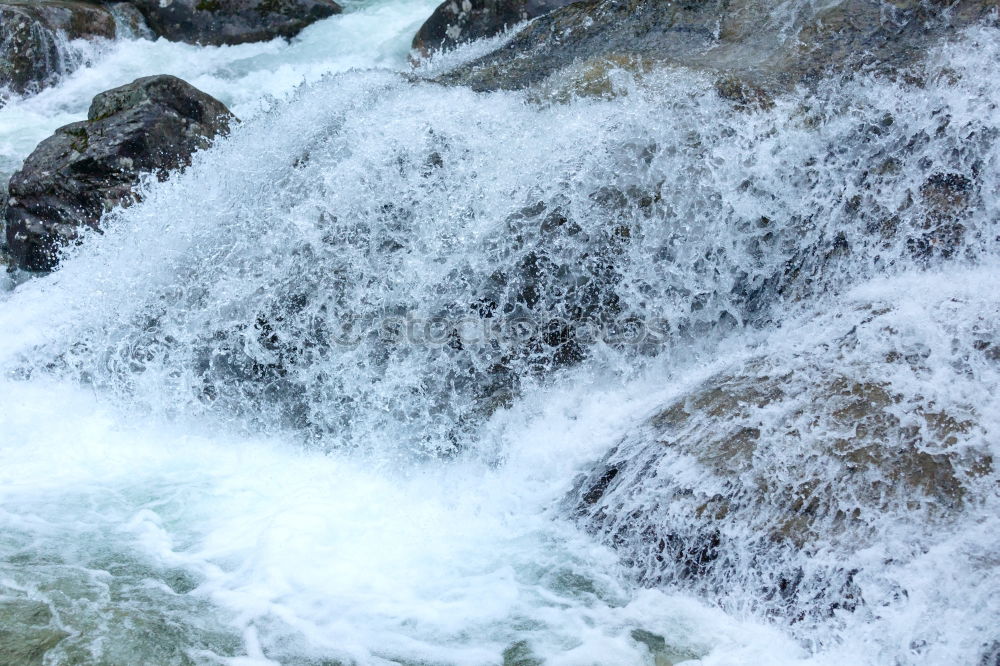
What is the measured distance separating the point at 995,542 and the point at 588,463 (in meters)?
1.69

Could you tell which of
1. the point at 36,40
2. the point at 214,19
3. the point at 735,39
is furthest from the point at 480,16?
the point at 36,40

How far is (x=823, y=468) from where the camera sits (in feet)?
10.6

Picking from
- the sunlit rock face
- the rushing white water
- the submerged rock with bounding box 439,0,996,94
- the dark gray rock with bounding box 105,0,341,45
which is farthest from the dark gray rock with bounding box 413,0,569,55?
the sunlit rock face

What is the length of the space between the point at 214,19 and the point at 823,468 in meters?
9.77

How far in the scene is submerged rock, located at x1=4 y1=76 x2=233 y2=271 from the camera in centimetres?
630

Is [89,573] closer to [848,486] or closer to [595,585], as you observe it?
[595,585]

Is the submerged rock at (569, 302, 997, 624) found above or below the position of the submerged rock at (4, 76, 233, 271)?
below

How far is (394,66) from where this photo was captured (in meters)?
9.40

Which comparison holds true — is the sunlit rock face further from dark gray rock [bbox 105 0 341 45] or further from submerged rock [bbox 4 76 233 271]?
dark gray rock [bbox 105 0 341 45]

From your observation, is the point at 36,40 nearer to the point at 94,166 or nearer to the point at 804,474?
the point at 94,166

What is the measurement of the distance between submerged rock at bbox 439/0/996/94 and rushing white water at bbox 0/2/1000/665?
12.2 inches

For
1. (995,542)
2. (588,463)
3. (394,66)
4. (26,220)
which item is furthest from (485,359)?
(394,66)

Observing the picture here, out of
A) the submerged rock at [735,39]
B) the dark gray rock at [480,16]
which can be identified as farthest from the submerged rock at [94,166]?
the dark gray rock at [480,16]

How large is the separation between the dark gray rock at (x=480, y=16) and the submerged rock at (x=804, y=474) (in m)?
5.80
